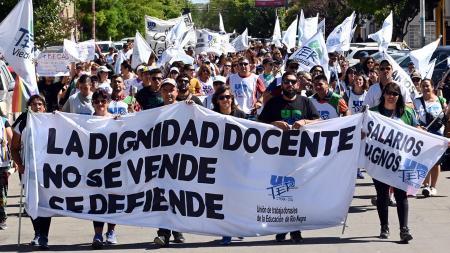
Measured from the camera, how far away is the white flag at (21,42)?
12.5 metres

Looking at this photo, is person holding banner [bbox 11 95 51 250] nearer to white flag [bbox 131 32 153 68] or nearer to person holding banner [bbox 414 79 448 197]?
person holding banner [bbox 414 79 448 197]

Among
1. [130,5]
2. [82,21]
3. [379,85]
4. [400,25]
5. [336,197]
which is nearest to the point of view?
[336,197]

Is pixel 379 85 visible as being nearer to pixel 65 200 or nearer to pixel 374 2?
pixel 65 200

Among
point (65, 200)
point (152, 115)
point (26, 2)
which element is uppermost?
point (26, 2)

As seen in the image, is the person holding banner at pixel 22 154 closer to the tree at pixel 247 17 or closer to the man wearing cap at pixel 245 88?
the man wearing cap at pixel 245 88

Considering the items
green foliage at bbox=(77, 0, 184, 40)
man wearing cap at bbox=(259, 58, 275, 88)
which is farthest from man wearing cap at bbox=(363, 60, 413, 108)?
green foliage at bbox=(77, 0, 184, 40)

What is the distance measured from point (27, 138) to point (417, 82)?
7.52 m

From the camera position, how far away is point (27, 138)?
10781 millimetres

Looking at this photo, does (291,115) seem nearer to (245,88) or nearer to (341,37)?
(245,88)

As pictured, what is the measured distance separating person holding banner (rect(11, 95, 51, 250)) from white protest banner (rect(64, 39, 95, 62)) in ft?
31.5

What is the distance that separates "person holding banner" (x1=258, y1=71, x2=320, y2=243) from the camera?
10797mm

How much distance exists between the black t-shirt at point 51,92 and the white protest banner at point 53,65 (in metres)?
0.78

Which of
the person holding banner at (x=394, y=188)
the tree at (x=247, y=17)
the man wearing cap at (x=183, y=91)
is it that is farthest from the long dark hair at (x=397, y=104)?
the tree at (x=247, y=17)

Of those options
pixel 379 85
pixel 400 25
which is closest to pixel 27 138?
pixel 379 85
